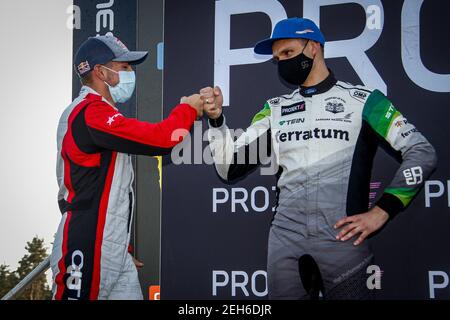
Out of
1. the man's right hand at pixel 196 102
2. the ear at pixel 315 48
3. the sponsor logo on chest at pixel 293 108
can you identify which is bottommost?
the sponsor logo on chest at pixel 293 108

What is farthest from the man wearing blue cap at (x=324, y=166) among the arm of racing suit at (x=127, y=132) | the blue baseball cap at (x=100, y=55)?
the blue baseball cap at (x=100, y=55)

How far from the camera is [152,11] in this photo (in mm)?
3850

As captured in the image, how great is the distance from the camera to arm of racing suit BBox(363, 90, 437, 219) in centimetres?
288

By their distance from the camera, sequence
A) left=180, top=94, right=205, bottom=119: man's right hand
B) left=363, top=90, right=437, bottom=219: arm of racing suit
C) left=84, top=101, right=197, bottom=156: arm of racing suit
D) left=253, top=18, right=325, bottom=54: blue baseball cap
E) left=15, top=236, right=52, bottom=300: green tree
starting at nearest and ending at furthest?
left=363, top=90, right=437, bottom=219: arm of racing suit, left=84, top=101, right=197, bottom=156: arm of racing suit, left=253, top=18, right=325, bottom=54: blue baseball cap, left=180, top=94, right=205, bottom=119: man's right hand, left=15, top=236, right=52, bottom=300: green tree

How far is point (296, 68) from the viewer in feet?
10.3

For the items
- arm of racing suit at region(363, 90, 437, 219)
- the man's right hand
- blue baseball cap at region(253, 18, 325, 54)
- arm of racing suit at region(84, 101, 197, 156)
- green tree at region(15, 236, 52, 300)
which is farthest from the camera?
green tree at region(15, 236, 52, 300)

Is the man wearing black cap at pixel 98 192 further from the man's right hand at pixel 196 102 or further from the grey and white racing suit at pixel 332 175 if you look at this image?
the grey and white racing suit at pixel 332 175

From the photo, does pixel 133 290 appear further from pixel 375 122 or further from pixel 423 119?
pixel 423 119

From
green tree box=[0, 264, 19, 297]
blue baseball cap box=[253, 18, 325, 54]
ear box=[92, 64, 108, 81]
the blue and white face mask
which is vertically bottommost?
green tree box=[0, 264, 19, 297]

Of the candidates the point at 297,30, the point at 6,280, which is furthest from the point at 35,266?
the point at 297,30

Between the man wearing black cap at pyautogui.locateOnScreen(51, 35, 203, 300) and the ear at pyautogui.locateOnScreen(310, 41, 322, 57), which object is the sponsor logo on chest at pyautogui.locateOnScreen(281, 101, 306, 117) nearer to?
the ear at pyautogui.locateOnScreen(310, 41, 322, 57)

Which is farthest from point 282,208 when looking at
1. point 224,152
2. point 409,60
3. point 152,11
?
point 152,11

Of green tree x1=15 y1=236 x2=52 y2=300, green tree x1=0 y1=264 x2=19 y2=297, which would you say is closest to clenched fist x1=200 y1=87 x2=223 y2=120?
green tree x1=15 y1=236 x2=52 y2=300

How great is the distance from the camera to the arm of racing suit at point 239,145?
323 cm
